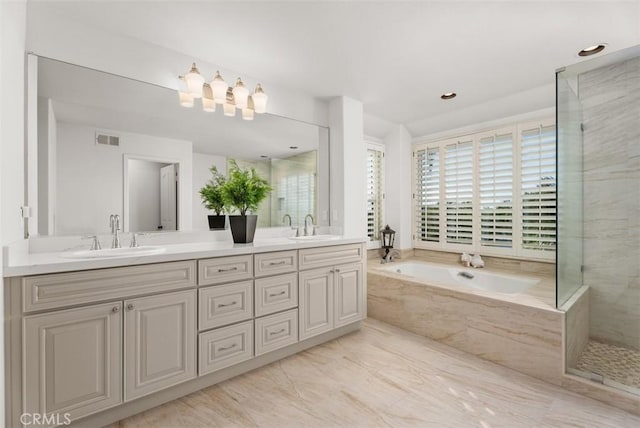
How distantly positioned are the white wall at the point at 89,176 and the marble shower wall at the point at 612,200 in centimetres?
334

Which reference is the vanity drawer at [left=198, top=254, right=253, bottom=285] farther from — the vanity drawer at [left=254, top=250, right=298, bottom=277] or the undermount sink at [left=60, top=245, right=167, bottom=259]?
the undermount sink at [left=60, top=245, right=167, bottom=259]

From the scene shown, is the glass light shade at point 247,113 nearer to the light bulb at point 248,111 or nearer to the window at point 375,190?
the light bulb at point 248,111

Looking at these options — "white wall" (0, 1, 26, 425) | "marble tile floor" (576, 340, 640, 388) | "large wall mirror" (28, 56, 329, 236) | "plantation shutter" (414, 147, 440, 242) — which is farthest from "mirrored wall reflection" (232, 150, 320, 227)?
"marble tile floor" (576, 340, 640, 388)

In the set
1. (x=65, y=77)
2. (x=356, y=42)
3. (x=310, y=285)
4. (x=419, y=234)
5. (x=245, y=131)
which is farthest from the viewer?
(x=419, y=234)

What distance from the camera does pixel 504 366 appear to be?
2.20m

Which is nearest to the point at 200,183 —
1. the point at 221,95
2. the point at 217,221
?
the point at 217,221

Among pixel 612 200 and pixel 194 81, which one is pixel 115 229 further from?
pixel 612 200

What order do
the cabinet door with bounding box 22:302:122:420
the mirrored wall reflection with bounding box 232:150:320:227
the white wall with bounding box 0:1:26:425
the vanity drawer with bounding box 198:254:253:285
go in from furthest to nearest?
the mirrored wall reflection with bounding box 232:150:320:227
the vanity drawer with bounding box 198:254:253:285
the cabinet door with bounding box 22:302:122:420
the white wall with bounding box 0:1:26:425

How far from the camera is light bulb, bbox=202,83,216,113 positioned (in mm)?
2334

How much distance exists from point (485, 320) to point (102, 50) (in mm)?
3262

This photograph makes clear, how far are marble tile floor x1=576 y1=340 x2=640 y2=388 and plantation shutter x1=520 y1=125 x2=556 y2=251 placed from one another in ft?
3.32

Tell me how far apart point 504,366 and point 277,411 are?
165 centimetres

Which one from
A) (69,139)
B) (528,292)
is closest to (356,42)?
(69,139)

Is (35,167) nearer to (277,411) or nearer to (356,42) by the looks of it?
(277,411)
